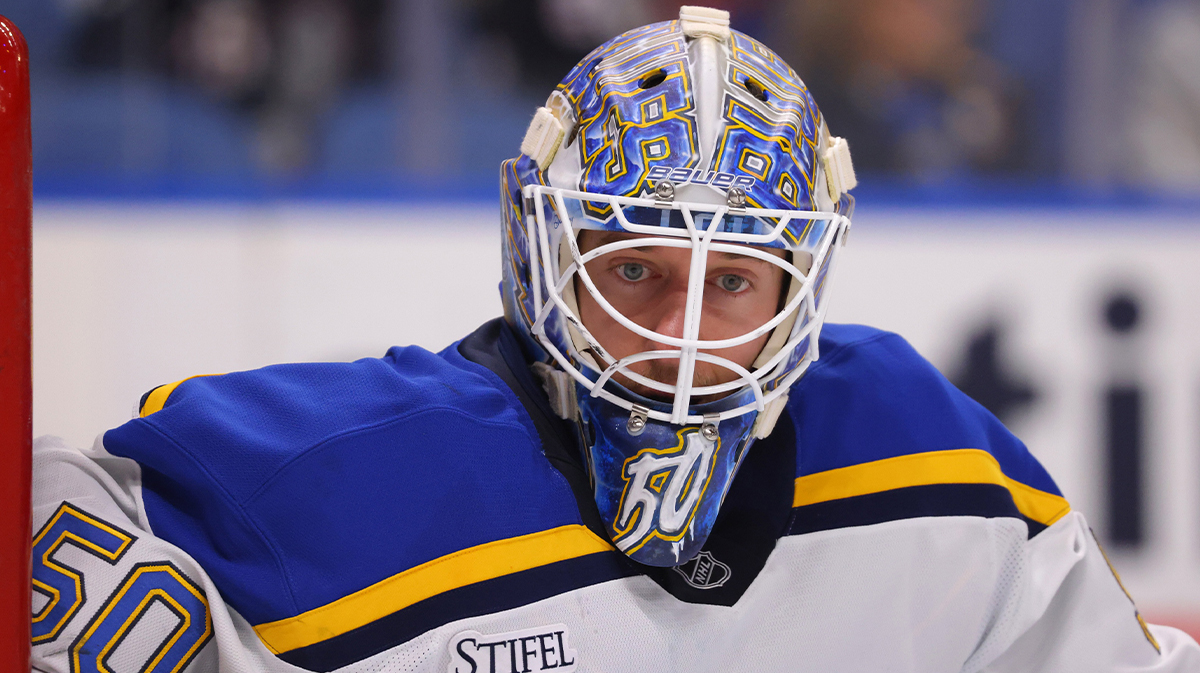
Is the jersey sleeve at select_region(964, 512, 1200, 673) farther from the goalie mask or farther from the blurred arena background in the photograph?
the blurred arena background

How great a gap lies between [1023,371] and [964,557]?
5.50 ft

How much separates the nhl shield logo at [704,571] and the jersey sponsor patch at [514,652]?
0.57ft

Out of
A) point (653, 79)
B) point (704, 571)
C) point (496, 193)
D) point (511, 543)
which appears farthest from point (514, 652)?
point (496, 193)

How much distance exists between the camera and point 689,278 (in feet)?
4.13

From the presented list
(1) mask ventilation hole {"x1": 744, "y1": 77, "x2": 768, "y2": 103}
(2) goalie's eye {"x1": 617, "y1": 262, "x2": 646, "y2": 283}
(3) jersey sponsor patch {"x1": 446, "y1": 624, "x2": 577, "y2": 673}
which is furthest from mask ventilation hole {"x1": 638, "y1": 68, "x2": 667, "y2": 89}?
(3) jersey sponsor patch {"x1": 446, "y1": 624, "x2": 577, "y2": 673}

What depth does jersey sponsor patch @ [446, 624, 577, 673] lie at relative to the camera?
127 cm

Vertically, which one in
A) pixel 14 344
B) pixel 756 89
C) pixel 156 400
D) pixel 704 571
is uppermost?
pixel 756 89

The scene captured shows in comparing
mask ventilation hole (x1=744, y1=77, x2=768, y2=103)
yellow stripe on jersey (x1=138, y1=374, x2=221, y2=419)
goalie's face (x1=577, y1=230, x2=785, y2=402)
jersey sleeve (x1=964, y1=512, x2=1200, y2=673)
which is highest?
mask ventilation hole (x1=744, y1=77, x2=768, y2=103)

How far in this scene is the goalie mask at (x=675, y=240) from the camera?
127 cm

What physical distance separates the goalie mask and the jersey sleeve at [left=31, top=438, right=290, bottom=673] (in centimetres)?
46

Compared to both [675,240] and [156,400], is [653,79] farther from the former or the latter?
[156,400]

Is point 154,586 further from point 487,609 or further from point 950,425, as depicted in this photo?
point 950,425

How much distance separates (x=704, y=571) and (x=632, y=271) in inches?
15.2

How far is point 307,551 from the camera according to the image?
4.06 feet
